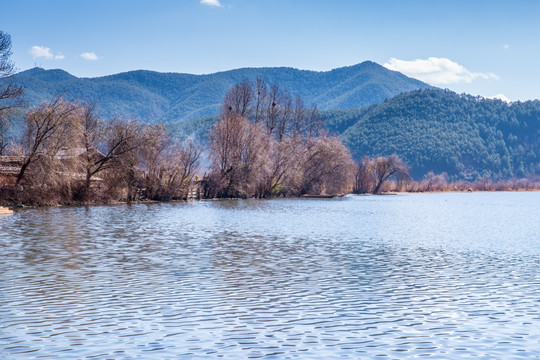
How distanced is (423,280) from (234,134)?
2375 inches

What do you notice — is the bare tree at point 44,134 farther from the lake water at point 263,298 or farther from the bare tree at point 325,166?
the bare tree at point 325,166

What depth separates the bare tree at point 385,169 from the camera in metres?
116

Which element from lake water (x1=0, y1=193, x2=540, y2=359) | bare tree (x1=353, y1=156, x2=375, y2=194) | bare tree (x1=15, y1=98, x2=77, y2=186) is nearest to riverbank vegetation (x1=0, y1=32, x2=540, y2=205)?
bare tree (x1=15, y1=98, x2=77, y2=186)

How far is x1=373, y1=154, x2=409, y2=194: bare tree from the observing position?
11631 centimetres

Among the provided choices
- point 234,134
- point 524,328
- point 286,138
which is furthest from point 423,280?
point 286,138

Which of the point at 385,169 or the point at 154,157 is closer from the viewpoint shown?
the point at 154,157

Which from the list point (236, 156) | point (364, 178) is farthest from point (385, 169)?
point (236, 156)

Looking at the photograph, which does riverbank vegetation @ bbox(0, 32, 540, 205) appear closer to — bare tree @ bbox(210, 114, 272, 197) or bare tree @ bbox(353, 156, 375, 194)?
bare tree @ bbox(210, 114, 272, 197)

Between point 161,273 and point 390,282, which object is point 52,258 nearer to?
point 161,273

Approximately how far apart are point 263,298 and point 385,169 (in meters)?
105

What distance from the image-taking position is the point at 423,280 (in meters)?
17.8

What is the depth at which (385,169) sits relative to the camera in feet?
385

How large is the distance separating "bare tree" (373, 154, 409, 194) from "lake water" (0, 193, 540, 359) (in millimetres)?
86991

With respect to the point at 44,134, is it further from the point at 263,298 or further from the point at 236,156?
the point at 263,298
